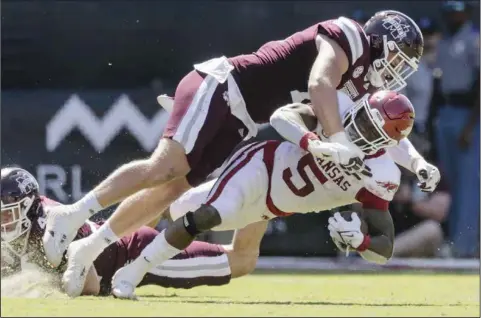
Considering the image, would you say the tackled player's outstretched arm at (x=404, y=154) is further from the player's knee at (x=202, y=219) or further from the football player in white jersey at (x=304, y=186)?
the player's knee at (x=202, y=219)

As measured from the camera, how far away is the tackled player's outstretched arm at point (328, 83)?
6.93 metres

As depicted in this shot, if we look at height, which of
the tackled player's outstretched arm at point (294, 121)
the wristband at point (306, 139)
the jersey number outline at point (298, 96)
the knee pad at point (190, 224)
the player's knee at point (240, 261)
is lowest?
the player's knee at point (240, 261)

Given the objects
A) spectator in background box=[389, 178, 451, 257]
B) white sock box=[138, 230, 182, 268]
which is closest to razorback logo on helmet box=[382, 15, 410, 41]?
white sock box=[138, 230, 182, 268]

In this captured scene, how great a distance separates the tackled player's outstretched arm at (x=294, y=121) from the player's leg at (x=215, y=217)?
0.34 metres

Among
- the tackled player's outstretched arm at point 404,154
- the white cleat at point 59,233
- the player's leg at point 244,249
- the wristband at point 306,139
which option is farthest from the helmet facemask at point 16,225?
the tackled player's outstretched arm at point 404,154

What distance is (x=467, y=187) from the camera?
1139cm

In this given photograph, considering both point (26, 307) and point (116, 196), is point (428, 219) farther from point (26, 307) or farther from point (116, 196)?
point (26, 307)

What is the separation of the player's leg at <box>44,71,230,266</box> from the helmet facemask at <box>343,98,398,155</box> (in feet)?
2.45

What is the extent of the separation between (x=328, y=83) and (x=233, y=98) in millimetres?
628

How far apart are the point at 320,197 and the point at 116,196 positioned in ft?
3.68

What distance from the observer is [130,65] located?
450 inches

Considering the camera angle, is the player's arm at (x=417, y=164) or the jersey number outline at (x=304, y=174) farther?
the player's arm at (x=417, y=164)

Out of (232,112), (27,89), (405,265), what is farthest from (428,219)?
(232,112)

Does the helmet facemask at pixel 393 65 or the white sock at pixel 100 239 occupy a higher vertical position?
the helmet facemask at pixel 393 65
